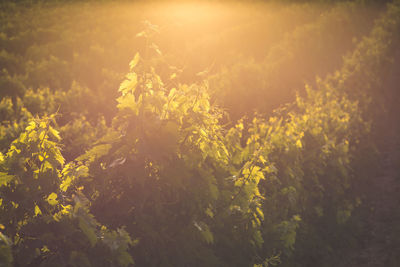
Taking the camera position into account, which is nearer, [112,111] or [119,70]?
[112,111]

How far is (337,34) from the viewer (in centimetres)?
2162

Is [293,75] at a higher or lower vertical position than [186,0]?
lower

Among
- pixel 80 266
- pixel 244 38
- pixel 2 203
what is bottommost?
pixel 80 266

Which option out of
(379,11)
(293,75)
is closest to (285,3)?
(379,11)

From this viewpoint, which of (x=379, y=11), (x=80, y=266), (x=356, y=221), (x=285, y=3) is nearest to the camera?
(x=80, y=266)

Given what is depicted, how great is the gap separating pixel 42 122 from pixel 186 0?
4004cm

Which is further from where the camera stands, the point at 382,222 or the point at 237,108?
the point at 237,108

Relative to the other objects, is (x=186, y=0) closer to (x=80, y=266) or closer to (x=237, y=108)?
(x=237, y=108)

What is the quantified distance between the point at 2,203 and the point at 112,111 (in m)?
11.2

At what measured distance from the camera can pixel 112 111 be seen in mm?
14289

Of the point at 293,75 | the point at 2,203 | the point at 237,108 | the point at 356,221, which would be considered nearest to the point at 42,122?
the point at 2,203

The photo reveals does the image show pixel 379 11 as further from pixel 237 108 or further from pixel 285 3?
pixel 237 108

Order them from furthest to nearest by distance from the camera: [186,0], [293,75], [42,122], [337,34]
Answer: [186,0] < [337,34] < [293,75] < [42,122]

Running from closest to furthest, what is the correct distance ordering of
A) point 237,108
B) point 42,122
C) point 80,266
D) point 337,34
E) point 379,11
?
point 80,266 → point 42,122 → point 237,108 → point 337,34 → point 379,11
